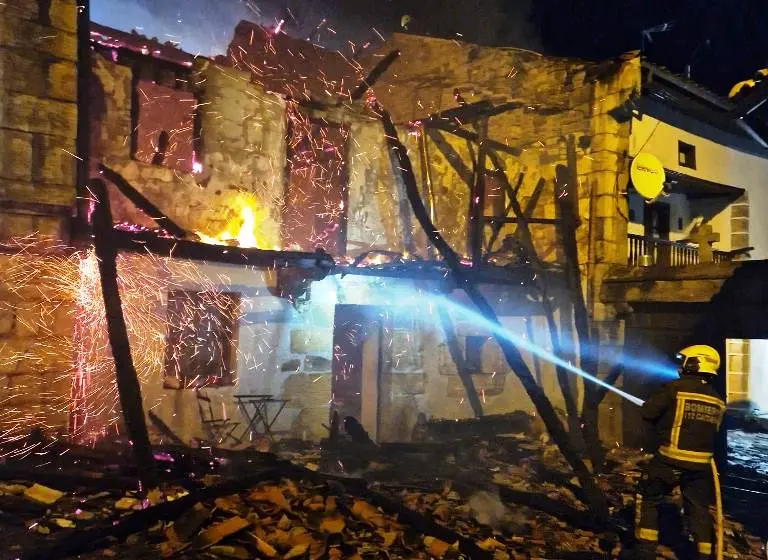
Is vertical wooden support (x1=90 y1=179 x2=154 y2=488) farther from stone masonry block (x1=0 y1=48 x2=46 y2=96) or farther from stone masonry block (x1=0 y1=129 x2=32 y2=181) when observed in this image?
stone masonry block (x1=0 y1=48 x2=46 y2=96)

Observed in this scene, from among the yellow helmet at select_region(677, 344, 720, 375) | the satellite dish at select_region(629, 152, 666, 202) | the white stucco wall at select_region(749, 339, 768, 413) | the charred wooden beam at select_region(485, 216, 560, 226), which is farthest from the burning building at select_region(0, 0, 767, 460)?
the yellow helmet at select_region(677, 344, 720, 375)

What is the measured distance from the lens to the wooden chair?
984 centimetres

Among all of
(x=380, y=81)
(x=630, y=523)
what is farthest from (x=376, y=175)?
(x=630, y=523)

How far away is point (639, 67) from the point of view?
41.6 feet

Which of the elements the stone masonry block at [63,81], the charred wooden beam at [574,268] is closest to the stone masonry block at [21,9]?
the stone masonry block at [63,81]

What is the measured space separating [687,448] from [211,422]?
739 centimetres

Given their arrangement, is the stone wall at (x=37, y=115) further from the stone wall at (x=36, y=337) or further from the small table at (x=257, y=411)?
the small table at (x=257, y=411)

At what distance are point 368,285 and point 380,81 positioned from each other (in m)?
8.55

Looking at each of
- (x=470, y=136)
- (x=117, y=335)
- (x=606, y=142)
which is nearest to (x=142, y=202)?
(x=117, y=335)

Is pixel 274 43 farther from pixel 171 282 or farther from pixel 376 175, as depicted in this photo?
pixel 171 282

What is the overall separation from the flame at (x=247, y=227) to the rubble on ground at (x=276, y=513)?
12.9ft

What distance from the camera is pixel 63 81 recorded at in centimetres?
826

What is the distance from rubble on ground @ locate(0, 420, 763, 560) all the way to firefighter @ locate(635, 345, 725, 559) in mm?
764

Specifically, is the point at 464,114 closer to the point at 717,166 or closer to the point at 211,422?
the point at 717,166
